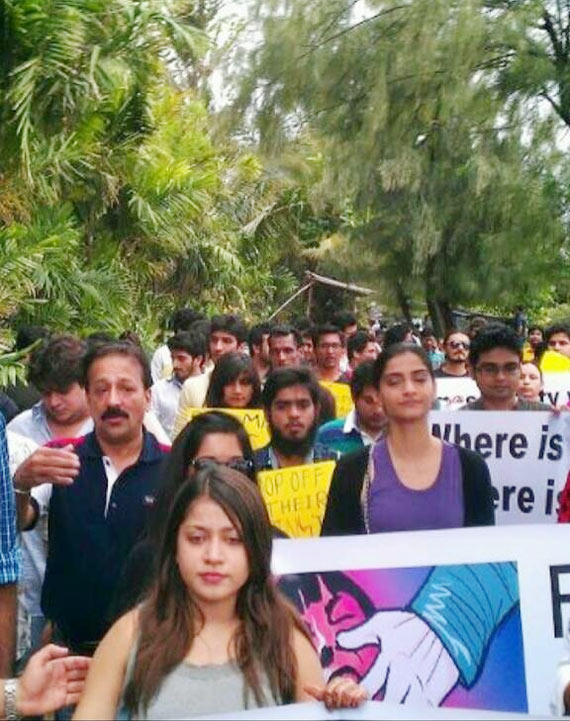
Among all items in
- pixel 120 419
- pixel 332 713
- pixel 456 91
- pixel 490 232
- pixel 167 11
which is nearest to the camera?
pixel 332 713

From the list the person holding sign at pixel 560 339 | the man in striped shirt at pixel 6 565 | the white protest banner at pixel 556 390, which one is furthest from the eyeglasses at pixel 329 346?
the man in striped shirt at pixel 6 565

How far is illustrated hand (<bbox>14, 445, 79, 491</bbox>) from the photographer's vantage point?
13.5 ft

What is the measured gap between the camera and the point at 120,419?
14.7ft

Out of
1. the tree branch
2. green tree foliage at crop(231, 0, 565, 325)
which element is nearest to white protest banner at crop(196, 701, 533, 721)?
green tree foliage at crop(231, 0, 565, 325)

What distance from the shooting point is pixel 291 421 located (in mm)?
5977

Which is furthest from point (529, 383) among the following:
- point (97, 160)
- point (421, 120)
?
point (421, 120)

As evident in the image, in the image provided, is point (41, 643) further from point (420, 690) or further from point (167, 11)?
point (167, 11)

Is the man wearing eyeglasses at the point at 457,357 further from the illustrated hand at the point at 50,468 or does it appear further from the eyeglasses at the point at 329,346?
the illustrated hand at the point at 50,468

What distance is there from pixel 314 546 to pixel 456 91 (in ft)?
44.8

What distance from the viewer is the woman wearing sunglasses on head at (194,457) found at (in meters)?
3.82

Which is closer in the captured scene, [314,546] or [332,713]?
[332,713]

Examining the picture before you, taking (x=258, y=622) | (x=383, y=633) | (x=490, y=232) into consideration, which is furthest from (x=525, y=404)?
(x=490, y=232)

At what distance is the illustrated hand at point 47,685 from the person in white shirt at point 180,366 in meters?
5.87

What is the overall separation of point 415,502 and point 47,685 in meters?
1.74
